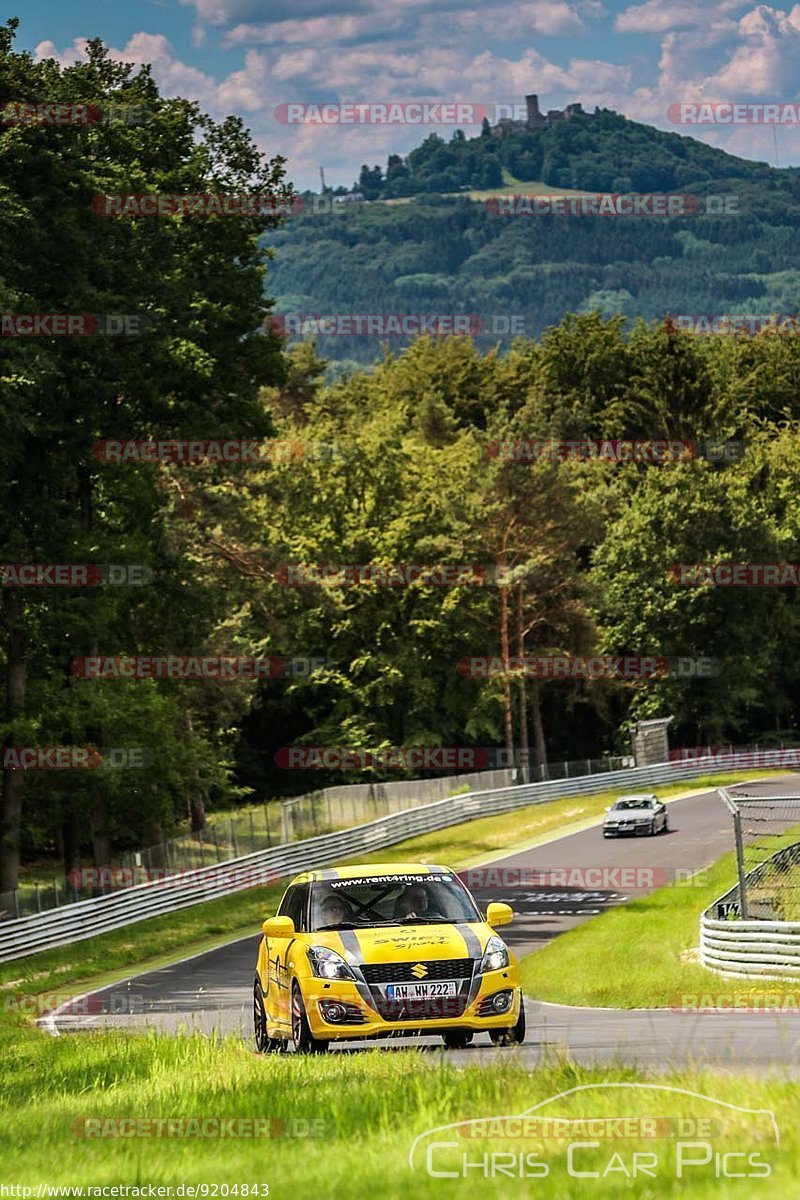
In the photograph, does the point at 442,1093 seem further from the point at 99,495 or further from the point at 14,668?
the point at 99,495

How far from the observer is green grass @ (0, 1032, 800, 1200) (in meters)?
6.09

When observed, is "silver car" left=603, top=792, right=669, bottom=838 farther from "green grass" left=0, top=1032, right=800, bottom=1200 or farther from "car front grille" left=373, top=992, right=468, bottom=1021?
"green grass" left=0, top=1032, right=800, bottom=1200

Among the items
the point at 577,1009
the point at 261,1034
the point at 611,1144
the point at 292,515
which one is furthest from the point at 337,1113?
the point at 292,515

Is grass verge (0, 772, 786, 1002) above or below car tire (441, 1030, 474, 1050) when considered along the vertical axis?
below

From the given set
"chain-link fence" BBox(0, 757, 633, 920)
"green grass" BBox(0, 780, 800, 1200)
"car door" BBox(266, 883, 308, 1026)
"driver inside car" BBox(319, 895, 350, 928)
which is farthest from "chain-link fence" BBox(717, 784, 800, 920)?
"chain-link fence" BBox(0, 757, 633, 920)

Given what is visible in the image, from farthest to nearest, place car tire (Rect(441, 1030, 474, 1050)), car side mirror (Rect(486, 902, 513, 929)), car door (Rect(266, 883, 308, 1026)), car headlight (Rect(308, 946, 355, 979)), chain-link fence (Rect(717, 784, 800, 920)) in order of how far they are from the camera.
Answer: chain-link fence (Rect(717, 784, 800, 920)), car door (Rect(266, 883, 308, 1026)), car side mirror (Rect(486, 902, 513, 929)), car tire (Rect(441, 1030, 474, 1050)), car headlight (Rect(308, 946, 355, 979))

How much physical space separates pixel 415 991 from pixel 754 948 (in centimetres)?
1160

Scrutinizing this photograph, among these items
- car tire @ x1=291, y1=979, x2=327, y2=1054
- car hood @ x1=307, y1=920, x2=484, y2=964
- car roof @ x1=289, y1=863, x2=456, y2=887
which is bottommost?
car tire @ x1=291, y1=979, x2=327, y2=1054

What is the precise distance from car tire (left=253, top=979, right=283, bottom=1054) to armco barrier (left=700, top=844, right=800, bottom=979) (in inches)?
384

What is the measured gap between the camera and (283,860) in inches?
1907

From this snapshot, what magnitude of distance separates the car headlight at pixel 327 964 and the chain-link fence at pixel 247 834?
77.0 ft

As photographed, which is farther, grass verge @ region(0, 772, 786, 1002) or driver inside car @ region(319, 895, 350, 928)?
grass verge @ region(0, 772, 786, 1002)

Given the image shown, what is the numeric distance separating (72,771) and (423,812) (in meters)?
17.7

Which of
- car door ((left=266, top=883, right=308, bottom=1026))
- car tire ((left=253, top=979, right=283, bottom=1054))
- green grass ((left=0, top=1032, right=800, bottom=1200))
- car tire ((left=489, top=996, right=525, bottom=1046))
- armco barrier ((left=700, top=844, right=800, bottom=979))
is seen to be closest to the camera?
green grass ((left=0, top=1032, right=800, bottom=1200))
